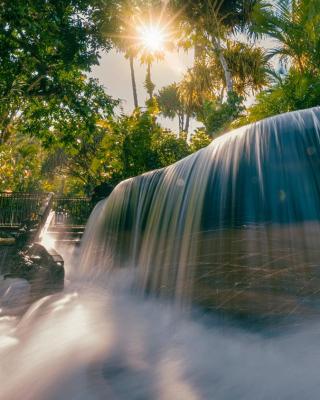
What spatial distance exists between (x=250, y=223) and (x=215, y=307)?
3.19 ft

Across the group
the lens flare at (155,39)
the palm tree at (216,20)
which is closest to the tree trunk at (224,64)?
the palm tree at (216,20)

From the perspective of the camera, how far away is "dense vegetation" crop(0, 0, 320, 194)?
35.7 feet

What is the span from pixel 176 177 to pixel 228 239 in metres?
2.06

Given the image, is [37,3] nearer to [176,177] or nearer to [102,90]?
[102,90]

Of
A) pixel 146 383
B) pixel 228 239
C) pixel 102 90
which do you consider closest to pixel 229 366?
pixel 146 383

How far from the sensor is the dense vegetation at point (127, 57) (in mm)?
10867

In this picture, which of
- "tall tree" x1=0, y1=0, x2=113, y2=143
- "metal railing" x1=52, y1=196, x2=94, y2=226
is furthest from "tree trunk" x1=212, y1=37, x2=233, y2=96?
"metal railing" x1=52, y1=196, x2=94, y2=226

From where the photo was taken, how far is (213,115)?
15805mm

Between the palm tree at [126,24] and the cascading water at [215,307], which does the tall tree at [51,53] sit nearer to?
the palm tree at [126,24]

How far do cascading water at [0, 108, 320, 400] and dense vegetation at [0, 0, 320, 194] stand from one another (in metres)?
7.54

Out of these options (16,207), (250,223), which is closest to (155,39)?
(16,207)

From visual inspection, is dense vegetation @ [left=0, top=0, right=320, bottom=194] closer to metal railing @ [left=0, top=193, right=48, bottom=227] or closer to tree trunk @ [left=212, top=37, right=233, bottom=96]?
tree trunk @ [left=212, top=37, right=233, bottom=96]

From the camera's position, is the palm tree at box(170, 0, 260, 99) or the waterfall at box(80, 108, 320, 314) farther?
the palm tree at box(170, 0, 260, 99)

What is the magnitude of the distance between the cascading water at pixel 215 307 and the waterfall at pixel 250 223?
1 cm
